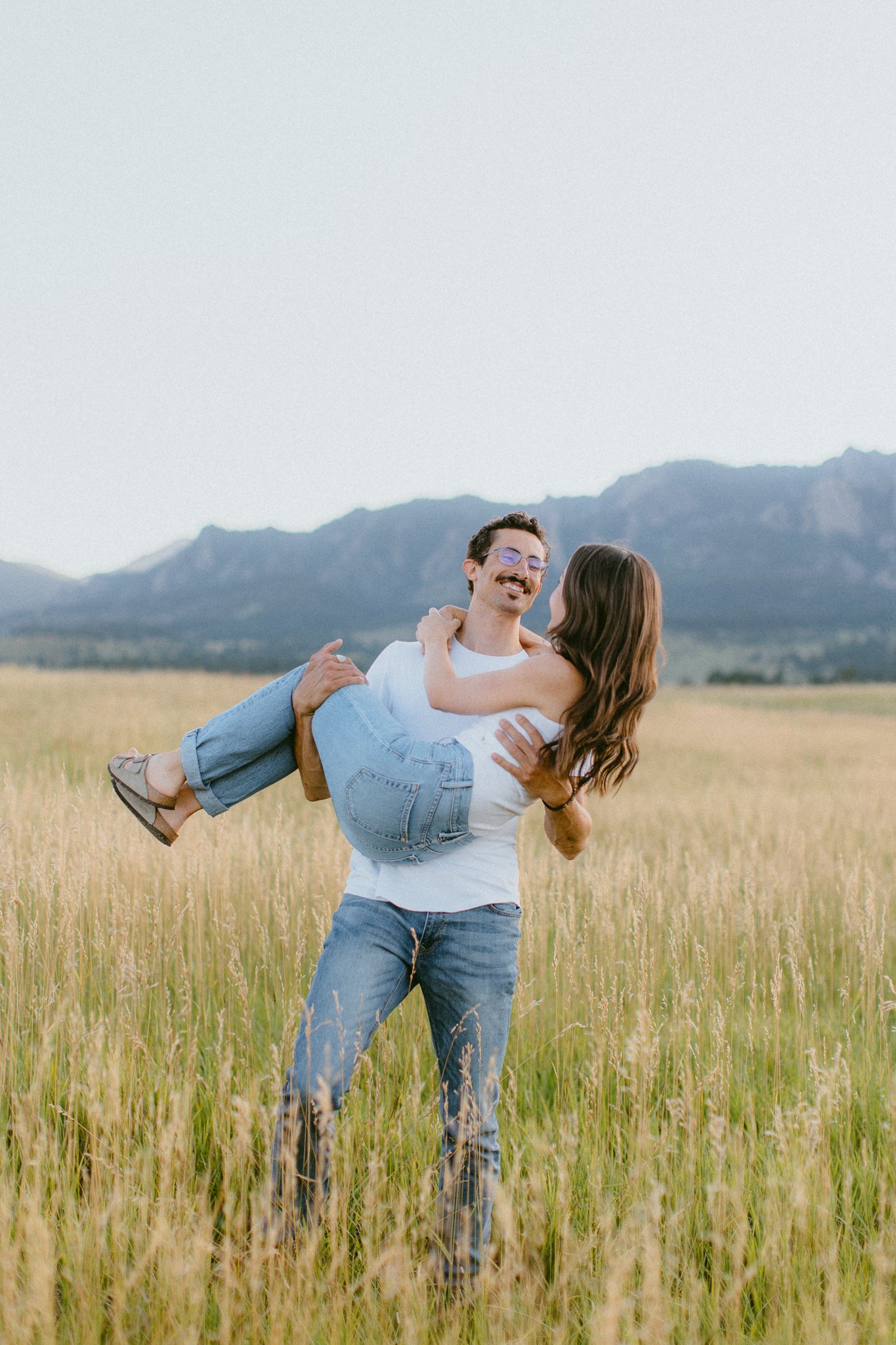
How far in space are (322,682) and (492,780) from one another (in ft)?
2.38

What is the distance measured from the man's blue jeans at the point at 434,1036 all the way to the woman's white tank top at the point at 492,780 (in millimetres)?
288

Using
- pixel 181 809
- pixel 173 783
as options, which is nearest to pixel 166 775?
pixel 173 783

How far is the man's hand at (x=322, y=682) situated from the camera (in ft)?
9.81

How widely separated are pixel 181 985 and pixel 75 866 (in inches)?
31.9

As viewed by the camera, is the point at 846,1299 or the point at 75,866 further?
the point at 75,866

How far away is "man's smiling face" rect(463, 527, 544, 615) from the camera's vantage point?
316 cm

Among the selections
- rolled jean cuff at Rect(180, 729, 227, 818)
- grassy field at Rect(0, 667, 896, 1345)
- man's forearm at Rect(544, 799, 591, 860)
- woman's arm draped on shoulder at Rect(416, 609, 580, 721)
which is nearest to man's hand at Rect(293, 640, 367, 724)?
woman's arm draped on shoulder at Rect(416, 609, 580, 721)

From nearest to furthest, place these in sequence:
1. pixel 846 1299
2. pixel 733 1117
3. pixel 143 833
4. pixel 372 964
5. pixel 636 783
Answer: pixel 846 1299 → pixel 372 964 → pixel 733 1117 → pixel 143 833 → pixel 636 783

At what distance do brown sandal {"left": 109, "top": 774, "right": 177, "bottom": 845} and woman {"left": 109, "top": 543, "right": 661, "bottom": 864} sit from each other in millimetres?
63

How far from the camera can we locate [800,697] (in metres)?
43.9

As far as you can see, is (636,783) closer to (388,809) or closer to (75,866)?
(75,866)

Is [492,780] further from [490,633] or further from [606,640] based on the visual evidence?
[490,633]

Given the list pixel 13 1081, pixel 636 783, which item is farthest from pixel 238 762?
pixel 636 783

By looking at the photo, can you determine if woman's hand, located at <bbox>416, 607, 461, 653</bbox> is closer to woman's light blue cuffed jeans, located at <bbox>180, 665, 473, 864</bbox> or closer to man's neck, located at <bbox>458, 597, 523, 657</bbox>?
man's neck, located at <bbox>458, 597, 523, 657</bbox>
